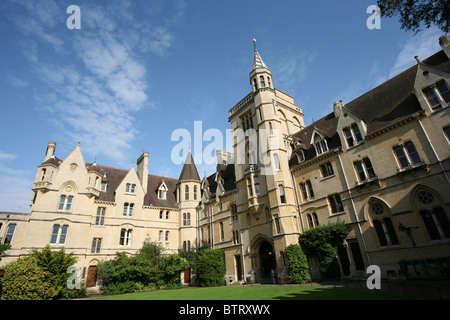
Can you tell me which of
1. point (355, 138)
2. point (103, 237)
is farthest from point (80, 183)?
point (355, 138)

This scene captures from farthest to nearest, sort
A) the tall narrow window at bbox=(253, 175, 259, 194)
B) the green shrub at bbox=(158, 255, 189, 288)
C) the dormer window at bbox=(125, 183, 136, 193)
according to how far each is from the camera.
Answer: the dormer window at bbox=(125, 183, 136, 193) < the tall narrow window at bbox=(253, 175, 259, 194) < the green shrub at bbox=(158, 255, 189, 288)

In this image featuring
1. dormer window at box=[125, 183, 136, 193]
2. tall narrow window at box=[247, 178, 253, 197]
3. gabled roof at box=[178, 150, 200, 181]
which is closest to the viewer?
tall narrow window at box=[247, 178, 253, 197]

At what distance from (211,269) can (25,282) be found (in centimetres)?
1804

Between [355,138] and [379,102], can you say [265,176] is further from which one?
[379,102]

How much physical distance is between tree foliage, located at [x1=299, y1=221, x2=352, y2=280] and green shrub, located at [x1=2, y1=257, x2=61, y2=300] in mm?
23120

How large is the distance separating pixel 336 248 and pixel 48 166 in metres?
34.7

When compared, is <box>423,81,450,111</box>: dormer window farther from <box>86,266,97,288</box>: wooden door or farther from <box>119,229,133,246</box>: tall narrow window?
<box>86,266,97,288</box>: wooden door

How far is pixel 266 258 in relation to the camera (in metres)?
28.6

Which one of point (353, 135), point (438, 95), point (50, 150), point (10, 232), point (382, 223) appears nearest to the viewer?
point (438, 95)

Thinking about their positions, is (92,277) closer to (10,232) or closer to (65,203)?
(65,203)

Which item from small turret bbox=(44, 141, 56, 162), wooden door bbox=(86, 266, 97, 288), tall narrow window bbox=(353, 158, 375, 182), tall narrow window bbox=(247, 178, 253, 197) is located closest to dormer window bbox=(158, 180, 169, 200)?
wooden door bbox=(86, 266, 97, 288)

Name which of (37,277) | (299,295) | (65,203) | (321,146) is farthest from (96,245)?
(321,146)

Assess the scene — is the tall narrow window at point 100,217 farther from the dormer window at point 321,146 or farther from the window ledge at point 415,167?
the window ledge at point 415,167

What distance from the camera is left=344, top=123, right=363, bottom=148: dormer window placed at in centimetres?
2295
